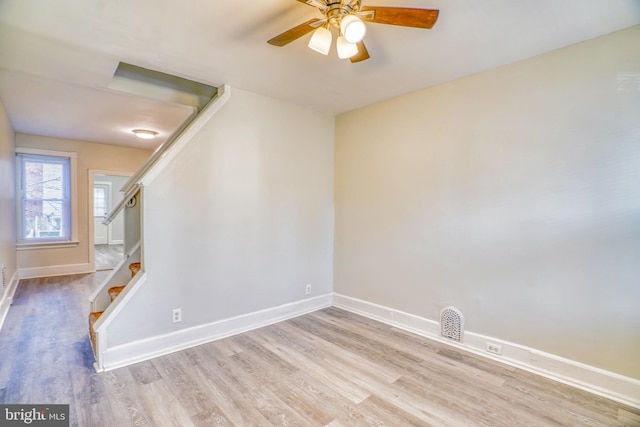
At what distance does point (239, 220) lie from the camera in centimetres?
319

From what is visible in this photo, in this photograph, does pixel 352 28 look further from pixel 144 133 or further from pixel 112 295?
A: pixel 144 133

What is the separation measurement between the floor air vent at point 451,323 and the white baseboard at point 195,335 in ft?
5.19

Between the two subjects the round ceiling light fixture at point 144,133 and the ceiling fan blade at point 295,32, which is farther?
the round ceiling light fixture at point 144,133

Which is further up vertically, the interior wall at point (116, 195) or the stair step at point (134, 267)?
the interior wall at point (116, 195)

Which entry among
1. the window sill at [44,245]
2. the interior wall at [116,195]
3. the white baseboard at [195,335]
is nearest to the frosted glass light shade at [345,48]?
the white baseboard at [195,335]

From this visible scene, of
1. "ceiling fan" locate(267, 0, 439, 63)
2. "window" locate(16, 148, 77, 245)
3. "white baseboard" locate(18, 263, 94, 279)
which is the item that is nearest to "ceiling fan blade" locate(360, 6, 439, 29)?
"ceiling fan" locate(267, 0, 439, 63)

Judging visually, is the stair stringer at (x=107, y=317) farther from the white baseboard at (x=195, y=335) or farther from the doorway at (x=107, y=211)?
the doorway at (x=107, y=211)

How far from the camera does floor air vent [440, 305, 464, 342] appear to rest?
282 centimetres

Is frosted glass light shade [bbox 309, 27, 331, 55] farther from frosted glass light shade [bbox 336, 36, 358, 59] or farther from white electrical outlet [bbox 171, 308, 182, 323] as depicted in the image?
white electrical outlet [bbox 171, 308, 182, 323]

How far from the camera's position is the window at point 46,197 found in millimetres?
5426

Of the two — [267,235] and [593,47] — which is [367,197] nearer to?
[267,235]

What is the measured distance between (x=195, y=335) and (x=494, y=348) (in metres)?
2.75

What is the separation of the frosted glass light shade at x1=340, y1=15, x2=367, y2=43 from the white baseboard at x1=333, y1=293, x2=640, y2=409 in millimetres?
2663

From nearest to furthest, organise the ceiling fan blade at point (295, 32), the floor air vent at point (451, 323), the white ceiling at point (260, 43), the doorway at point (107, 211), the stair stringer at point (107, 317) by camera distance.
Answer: the ceiling fan blade at point (295, 32) < the white ceiling at point (260, 43) < the stair stringer at point (107, 317) < the floor air vent at point (451, 323) < the doorway at point (107, 211)
